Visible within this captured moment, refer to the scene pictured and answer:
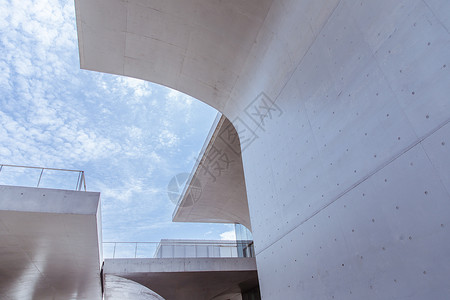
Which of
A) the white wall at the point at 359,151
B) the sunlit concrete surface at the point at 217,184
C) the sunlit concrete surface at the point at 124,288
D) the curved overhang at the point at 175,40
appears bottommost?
the white wall at the point at 359,151

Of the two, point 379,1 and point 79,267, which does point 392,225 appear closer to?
point 379,1

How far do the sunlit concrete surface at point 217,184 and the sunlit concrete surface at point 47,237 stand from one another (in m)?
5.66

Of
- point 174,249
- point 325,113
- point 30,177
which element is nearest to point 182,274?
point 174,249

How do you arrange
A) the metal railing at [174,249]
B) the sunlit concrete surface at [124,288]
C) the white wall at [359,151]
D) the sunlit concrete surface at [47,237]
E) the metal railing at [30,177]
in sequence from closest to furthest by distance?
the white wall at [359,151]
the sunlit concrete surface at [47,237]
the metal railing at [30,177]
the sunlit concrete surface at [124,288]
the metal railing at [174,249]

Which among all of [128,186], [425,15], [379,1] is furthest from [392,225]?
[128,186]

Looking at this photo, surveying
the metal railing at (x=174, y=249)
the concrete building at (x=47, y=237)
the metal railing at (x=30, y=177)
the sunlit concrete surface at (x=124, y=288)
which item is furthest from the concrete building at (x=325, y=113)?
the sunlit concrete surface at (x=124, y=288)

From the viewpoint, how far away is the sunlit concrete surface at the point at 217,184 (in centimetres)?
1220

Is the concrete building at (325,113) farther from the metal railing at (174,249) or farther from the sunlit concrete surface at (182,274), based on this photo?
the metal railing at (174,249)

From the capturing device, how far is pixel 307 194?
484 cm

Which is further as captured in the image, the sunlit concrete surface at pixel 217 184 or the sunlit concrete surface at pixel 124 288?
the sunlit concrete surface at pixel 124 288

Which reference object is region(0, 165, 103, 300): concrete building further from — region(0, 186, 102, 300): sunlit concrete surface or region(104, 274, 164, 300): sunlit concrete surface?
region(104, 274, 164, 300): sunlit concrete surface

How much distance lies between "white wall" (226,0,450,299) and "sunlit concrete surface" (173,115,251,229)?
559 centimetres

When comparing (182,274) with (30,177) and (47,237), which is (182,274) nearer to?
(47,237)

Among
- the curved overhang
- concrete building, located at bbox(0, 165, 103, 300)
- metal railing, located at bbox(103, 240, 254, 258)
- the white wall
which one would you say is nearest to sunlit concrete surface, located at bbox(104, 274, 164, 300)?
concrete building, located at bbox(0, 165, 103, 300)
